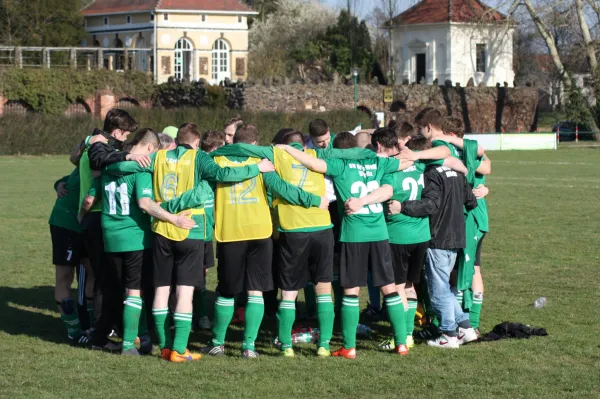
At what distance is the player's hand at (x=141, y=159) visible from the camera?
8.23 m

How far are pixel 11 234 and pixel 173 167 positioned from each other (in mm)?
10034

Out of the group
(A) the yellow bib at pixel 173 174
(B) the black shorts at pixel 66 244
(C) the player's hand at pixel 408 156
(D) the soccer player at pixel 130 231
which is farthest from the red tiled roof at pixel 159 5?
(A) the yellow bib at pixel 173 174

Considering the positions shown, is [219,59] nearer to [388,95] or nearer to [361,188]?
[388,95]

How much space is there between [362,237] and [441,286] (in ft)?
3.23

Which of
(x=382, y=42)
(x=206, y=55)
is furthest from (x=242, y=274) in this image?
(x=382, y=42)

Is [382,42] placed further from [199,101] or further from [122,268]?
[122,268]

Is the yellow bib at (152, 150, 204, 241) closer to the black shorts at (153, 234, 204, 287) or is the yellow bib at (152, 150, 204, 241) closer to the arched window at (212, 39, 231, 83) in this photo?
the black shorts at (153, 234, 204, 287)

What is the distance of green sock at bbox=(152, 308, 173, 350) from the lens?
8383mm

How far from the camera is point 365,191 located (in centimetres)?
845

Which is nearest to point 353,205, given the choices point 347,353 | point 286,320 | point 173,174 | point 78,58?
point 286,320

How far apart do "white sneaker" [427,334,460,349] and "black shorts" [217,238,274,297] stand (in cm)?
165

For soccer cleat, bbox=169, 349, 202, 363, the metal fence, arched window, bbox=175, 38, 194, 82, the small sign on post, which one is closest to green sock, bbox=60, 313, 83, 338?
soccer cleat, bbox=169, 349, 202, 363

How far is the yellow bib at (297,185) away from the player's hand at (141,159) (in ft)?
3.50

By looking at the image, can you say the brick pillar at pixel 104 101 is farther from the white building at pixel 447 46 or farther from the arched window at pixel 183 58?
the white building at pixel 447 46
